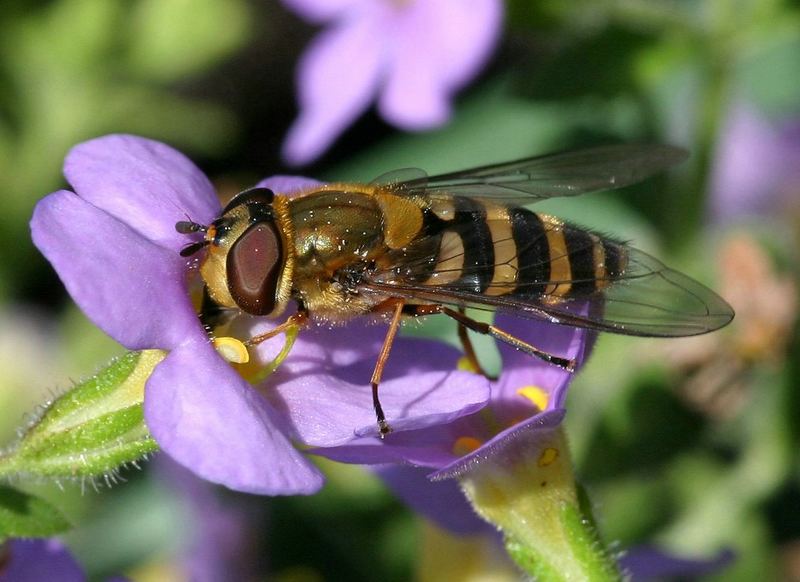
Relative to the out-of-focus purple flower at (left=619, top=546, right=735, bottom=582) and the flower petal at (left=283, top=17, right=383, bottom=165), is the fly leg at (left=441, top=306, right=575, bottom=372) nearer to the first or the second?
the out-of-focus purple flower at (left=619, top=546, right=735, bottom=582)

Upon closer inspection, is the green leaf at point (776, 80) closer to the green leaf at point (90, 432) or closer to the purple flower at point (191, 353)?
the purple flower at point (191, 353)

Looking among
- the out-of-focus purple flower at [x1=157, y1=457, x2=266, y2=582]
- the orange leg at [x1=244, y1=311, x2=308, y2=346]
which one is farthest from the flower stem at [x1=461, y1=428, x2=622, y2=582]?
the out-of-focus purple flower at [x1=157, y1=457, x2=266, y2=582]

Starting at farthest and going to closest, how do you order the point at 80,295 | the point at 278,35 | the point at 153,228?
the point at 278,35, the point at 153,228, the point at 80,295

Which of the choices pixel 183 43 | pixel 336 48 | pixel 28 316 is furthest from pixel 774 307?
pixel 28 316

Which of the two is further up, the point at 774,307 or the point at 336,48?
the point at 336,48

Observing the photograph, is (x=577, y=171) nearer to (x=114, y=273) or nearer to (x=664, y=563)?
(x=664, y=563)

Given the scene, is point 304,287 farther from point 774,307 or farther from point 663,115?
point 663,115

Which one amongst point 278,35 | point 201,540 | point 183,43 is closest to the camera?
point 201,540
